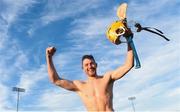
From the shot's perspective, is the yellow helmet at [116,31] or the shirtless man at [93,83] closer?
the shirtless man at [93,83]

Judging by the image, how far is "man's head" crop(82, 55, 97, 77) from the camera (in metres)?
6.46

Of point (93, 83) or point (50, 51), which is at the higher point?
Answer: point (50, 51)

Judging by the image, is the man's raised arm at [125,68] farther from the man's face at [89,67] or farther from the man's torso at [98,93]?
the man's face at [89,67]

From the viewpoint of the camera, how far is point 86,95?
6.54 metres

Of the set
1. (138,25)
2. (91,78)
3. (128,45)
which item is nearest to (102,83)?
(91,78)

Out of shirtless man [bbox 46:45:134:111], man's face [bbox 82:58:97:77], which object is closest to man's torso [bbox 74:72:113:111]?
shirtless man [bbox 46:45:134:111]

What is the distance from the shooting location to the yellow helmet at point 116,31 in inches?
267

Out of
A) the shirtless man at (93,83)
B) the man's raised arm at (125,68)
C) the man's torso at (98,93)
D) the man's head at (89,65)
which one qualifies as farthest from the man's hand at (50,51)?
the man's raised arm at (125,68)

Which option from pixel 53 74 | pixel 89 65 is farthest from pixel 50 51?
pixel 89 65

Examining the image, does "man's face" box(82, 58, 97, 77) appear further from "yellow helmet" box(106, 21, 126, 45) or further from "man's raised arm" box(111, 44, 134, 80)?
"yellow helmet" box(106, 21, 126, 45)

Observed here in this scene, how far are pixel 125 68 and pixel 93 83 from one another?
0.67 meters

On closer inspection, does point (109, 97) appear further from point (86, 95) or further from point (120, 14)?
point (120, 14)

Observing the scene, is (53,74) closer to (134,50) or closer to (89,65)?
(89,65)

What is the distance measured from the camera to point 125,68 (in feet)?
21.0
